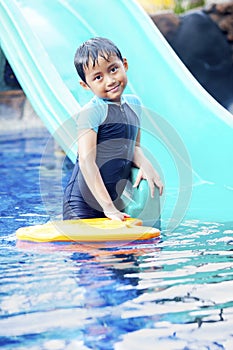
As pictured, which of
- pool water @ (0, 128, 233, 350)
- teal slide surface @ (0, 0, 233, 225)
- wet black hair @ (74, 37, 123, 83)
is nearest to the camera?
pool water @ (0, 128, 233, 350)

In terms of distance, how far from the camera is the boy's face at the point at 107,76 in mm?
2309

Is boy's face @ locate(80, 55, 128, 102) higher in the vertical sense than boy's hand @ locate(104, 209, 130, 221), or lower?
higher

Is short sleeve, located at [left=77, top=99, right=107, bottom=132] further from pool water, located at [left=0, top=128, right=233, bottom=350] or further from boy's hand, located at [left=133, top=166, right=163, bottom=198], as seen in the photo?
pool water, located at [left=0, top=128, right=233, bottom=350]

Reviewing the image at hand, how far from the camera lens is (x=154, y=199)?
2.36 metres

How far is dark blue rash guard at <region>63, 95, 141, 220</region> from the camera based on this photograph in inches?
93.8

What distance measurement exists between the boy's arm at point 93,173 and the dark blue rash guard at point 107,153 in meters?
0.05

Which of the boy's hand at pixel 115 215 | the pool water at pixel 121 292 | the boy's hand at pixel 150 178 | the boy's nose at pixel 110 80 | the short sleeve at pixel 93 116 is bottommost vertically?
the pool water at pixel 121 292

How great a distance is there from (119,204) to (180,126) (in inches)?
46.9

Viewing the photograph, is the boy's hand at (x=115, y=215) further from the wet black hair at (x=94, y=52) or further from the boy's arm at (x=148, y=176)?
the wet black hair at (x=94, y=52)

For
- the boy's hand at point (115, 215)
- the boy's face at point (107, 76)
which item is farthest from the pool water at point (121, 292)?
the boy's face at point (107, 76)

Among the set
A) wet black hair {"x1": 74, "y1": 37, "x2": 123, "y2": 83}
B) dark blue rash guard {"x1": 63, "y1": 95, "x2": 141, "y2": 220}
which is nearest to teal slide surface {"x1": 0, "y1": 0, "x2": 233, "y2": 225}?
dark blue rash guard {"x1": 63, "y1": 95, "x2": 141, "y2": 220}

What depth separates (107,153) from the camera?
241 cm

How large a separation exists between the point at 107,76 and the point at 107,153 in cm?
27

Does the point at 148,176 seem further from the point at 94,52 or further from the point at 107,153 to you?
the point at 94,52
